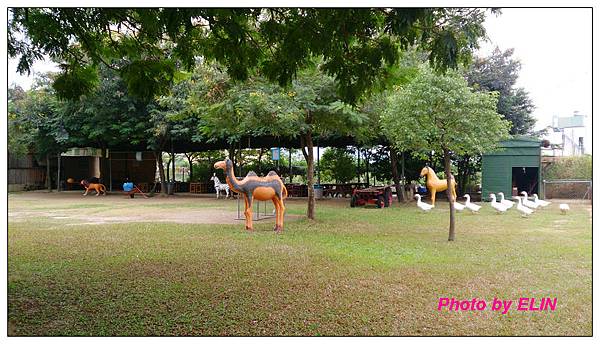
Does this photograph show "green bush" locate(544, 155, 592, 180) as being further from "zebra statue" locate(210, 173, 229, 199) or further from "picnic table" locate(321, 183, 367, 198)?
"zebra statue" locate(210, 173, 229, 199)

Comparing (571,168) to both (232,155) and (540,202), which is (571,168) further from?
(232,155)

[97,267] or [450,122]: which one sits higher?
[450,122]

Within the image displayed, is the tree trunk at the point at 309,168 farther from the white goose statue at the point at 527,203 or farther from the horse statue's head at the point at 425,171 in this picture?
the white goose statue at the point at 527,203

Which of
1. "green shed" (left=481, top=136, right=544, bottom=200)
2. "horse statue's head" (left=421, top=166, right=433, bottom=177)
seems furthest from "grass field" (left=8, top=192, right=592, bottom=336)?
"horse statue's head" (left=421, top=166, right=433, bottom=177)

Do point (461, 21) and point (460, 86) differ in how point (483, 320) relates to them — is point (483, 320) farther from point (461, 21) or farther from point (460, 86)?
point (460, 86)

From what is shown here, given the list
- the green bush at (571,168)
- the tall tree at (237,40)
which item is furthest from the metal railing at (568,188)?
the tall tree at (237,40)

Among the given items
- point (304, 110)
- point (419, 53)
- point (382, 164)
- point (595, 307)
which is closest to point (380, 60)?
point (419, 53)
